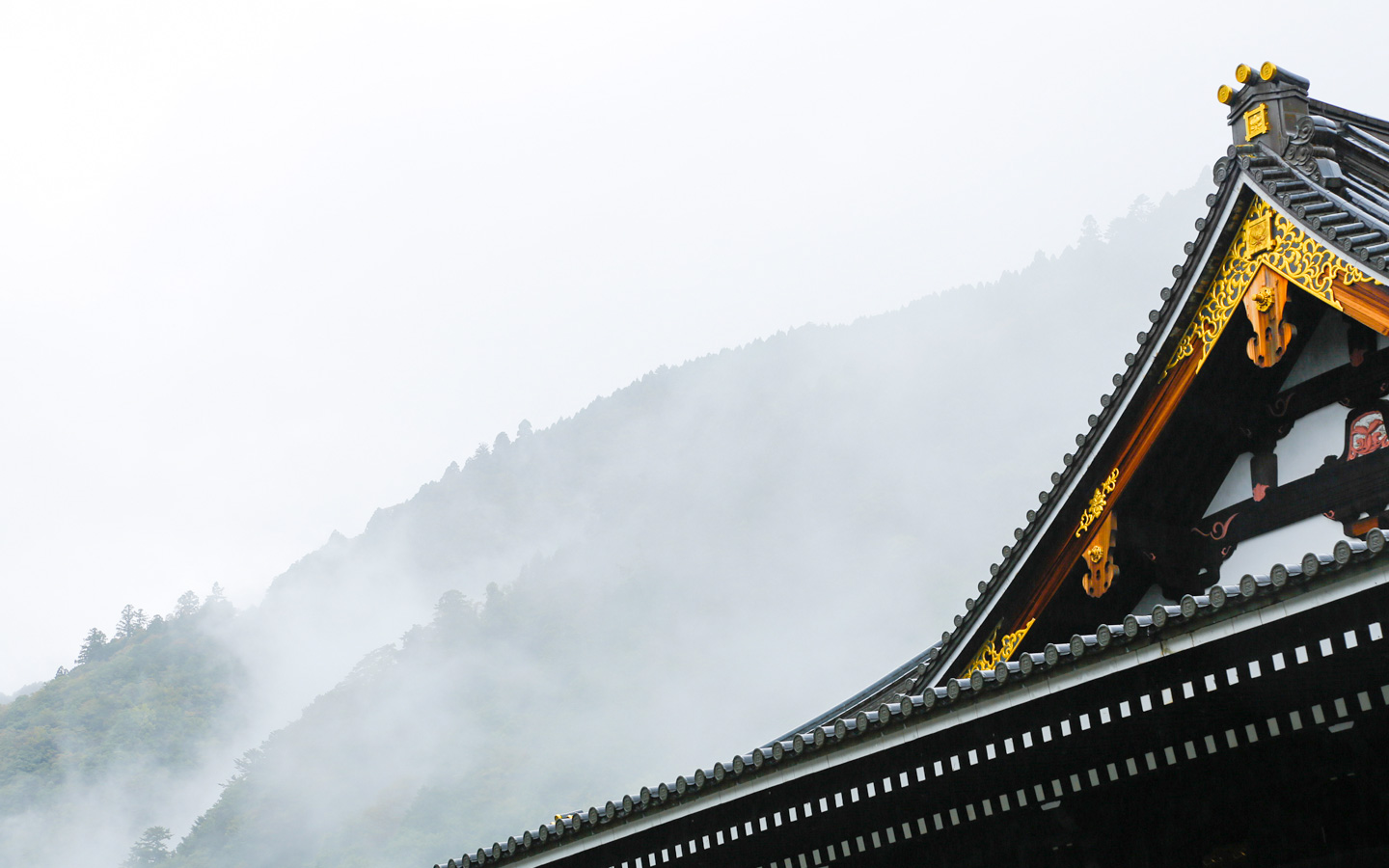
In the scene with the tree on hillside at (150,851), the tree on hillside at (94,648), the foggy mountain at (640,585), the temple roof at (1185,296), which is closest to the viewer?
the temple roof at (1185,296)

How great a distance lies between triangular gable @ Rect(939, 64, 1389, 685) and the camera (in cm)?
641

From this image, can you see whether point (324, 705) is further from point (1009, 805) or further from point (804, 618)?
point (1009, 805)

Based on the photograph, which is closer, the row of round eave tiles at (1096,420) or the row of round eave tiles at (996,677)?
the row of round eave tiles at (996,677)

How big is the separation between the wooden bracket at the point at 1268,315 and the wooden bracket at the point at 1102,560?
4.33 ft

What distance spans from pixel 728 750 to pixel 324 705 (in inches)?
1389

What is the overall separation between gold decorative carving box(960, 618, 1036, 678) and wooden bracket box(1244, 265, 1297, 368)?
2.18 meters

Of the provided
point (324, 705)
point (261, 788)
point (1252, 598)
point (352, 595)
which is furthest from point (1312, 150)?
point (352, 595)

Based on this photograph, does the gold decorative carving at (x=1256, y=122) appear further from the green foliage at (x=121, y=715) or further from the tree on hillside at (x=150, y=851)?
the green foliage at (x=121, y=715)

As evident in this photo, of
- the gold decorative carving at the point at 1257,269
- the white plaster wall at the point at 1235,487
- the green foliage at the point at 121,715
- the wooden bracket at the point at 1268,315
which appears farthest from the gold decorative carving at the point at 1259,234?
the green foliage at the point at 121,715

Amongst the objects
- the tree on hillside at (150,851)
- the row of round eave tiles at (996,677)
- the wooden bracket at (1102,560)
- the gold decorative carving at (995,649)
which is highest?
the tree on hillside at (150,851)

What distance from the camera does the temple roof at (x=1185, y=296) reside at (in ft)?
19.4

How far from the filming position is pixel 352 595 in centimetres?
11675

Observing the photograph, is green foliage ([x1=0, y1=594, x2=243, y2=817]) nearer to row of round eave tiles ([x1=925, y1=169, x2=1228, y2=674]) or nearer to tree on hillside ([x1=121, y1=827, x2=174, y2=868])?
tree on hillside ([x1=121, y1=827, x2=174, y2=868])

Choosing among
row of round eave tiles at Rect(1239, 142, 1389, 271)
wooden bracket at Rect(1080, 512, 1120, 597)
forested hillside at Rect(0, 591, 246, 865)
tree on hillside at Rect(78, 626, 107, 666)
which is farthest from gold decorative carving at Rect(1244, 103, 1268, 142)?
tree on hillside at Rect(78, 626, 107, 666)
